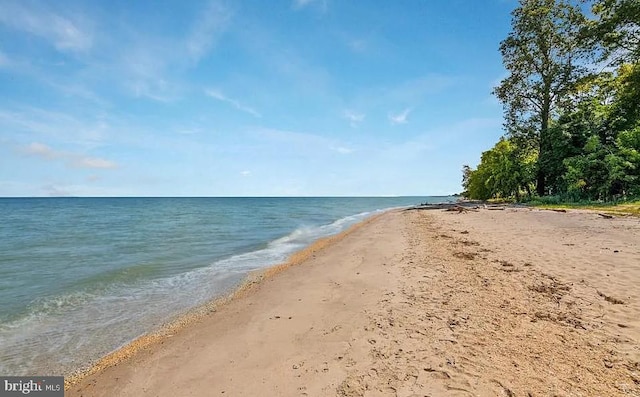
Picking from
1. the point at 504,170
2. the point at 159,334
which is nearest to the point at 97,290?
the point at 159,334

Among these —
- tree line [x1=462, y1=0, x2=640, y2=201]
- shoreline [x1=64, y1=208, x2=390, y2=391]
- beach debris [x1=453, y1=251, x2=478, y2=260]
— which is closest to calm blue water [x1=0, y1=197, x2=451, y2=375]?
shoreline [x1=64, y1=208, x2=390, y2=391]

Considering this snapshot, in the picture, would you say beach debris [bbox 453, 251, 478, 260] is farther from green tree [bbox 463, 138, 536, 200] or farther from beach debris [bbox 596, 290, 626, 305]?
green tree [bbox 463, 138, 536, 200]

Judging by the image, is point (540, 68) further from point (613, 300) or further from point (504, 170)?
point (613, 300)

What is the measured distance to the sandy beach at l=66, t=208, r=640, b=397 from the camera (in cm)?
408

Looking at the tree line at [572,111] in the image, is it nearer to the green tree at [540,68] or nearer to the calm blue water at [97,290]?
the green tree at [540,68]

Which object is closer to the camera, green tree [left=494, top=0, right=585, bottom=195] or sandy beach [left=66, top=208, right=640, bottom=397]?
sandy beach [left=66, top=208, right=640, bottom=397]

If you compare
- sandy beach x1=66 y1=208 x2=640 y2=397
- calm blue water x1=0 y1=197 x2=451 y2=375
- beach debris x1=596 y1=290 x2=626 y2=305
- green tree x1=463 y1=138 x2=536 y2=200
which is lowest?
calm blue water x1=0 y1=197 x2=451 y2=375

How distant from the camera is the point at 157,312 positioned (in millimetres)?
8758

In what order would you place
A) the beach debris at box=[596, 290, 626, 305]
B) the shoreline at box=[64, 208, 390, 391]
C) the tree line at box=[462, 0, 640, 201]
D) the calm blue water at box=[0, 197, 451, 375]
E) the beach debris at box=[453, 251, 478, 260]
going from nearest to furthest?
the shoreline at box=[64, 208, 390, 391] → the beach debris at box=[596, 290, 626, 305] → the calm blue water at box=[0, 197, 451, 375] → the beach debris at box=[453, 251, 478, 260] → the tree line at box=[462, 0, 640, 201]

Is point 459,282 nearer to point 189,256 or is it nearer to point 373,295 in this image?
point 373,295

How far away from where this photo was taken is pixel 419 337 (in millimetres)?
5219

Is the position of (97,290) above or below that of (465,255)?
A: below

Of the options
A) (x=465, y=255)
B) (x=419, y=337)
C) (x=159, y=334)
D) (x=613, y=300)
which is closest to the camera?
(x=419, y=337)

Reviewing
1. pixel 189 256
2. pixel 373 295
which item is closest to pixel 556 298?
pixel 373 295
